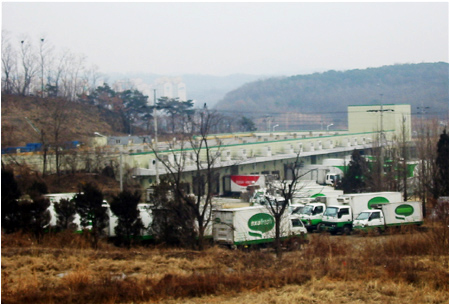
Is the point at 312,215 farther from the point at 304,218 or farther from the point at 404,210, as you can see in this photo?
the point at 404,210

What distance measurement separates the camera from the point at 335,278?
24.3ft

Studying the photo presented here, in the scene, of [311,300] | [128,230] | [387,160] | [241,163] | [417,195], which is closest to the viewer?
[311,300]

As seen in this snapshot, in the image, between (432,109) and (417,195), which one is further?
(432,109)

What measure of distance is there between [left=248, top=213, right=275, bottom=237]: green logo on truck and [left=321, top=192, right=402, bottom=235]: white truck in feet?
10.8

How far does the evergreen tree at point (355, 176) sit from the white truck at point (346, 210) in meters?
5.98

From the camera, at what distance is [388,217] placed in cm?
1472

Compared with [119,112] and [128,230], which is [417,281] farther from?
[119,112]

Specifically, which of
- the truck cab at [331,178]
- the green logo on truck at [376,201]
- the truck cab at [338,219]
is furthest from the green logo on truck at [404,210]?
the truck cab at [331,178]

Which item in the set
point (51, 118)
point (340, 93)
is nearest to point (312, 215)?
point (51, 118)

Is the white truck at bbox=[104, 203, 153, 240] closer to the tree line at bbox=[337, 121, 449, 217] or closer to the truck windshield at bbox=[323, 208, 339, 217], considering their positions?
the truck windshield at bbox=[323, 208, 339, 217]

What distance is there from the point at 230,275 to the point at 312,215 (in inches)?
329

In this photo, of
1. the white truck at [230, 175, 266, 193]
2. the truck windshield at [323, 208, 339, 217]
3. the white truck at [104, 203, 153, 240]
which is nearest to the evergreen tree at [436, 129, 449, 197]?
the truck windshield at [323, 208, 339, 217]

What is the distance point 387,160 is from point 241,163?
6601 millimetres

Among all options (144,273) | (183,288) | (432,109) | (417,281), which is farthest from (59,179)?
(432,109)
